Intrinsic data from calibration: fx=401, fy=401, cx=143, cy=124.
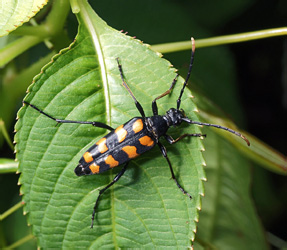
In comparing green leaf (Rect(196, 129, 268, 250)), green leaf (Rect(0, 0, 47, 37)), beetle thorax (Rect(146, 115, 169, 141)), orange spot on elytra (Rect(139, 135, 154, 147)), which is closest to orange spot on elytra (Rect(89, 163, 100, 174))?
orange spot on elytra (Rect(139, 135, 154, 147))

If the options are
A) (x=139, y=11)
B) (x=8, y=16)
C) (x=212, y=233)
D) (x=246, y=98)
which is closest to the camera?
(x=8, y=16)

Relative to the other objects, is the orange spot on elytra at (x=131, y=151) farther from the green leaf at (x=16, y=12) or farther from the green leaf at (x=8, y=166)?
the green leaf at (x=16, y=12)

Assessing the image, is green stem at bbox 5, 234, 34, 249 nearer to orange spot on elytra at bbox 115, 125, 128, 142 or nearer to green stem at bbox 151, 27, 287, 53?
orange spot on elytra at bbox 115, 125, 128, 142

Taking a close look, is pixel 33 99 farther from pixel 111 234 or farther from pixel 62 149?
pixel 111 234

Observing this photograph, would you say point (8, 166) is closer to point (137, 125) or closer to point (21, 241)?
point (21, 241)

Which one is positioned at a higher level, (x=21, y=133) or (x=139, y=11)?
(x=139, y=11)

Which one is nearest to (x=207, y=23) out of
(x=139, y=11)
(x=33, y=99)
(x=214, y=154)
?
(x=139, y=11)

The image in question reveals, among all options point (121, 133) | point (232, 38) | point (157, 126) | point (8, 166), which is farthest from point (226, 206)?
point (8, 166)
